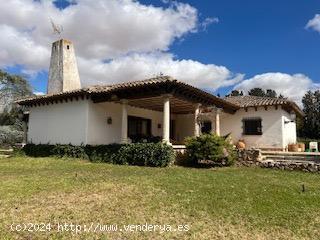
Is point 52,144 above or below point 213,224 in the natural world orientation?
Result: above

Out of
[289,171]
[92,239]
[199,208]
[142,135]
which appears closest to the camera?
[92,239]

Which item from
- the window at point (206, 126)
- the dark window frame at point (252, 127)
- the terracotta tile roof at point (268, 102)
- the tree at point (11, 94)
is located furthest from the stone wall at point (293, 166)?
the tree at point (11, 94)

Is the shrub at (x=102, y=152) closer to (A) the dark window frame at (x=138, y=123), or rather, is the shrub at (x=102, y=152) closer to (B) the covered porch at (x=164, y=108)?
(B) the covered porch at (x=164, y=108)

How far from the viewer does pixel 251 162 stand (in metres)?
13.4

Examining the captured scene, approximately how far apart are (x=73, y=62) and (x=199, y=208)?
21.4 m

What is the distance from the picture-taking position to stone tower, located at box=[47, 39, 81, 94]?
24391mm

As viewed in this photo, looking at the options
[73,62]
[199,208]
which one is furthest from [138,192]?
[73,62]

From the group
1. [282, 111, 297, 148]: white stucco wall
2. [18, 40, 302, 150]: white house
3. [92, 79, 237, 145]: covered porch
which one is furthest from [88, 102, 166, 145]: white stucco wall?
[282, 111, 297, 148]: white stucco wall

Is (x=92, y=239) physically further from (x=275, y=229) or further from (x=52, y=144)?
(x=52, y=144)

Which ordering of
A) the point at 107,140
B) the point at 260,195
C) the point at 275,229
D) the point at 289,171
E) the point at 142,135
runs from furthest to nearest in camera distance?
the point at 142,135 → the point at 107,140 → the point at 289,171 → the point at 260,195 → the point at 275,229

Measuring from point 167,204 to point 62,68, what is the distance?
20186 millimetres

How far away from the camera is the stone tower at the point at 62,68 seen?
80.0ft

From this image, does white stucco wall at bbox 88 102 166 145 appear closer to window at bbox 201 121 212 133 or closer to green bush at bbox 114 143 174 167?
green bush at bbox 114 143 174 167

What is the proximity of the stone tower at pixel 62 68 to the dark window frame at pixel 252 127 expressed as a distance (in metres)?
13.2
